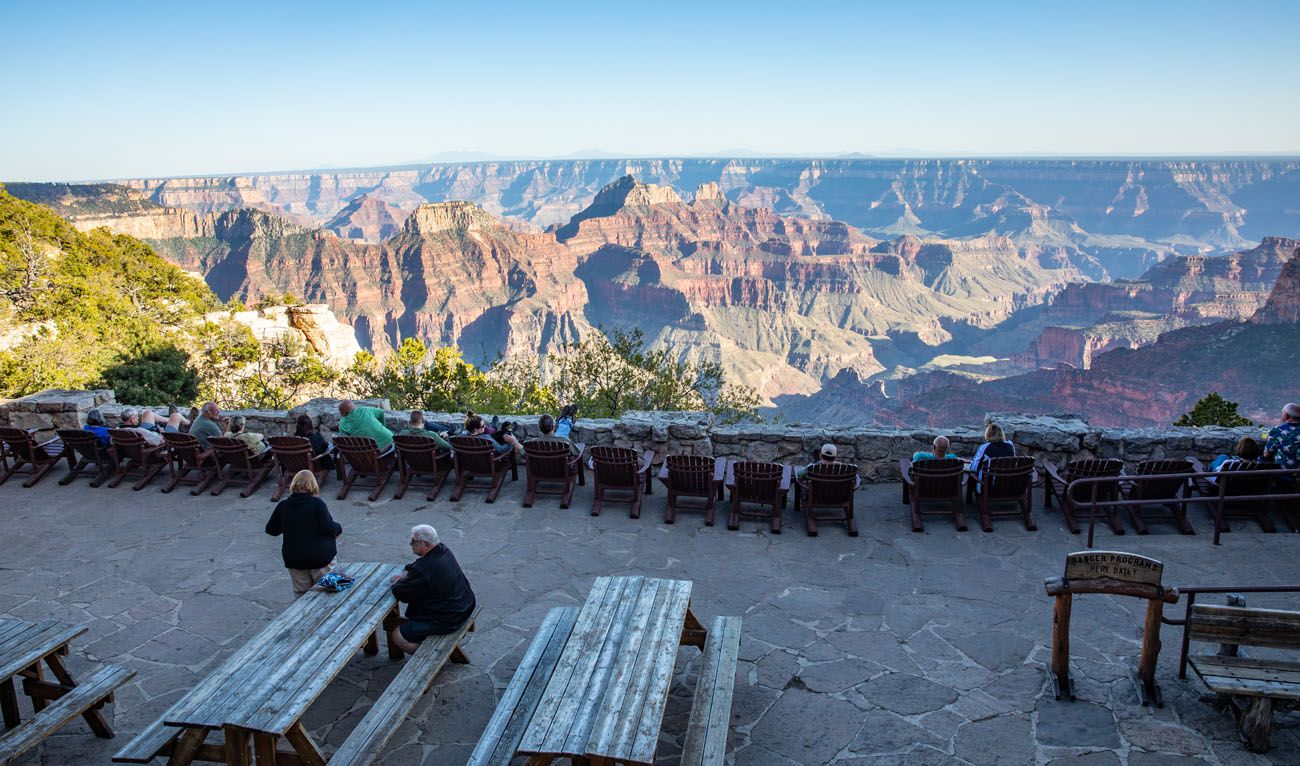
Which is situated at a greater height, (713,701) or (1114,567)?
(1114,567)

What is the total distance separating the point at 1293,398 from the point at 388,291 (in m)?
129

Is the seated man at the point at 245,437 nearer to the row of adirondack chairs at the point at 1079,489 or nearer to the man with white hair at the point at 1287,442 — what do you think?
the row of adirondack chairs at the point at 1079,489

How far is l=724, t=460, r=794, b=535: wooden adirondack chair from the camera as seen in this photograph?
9234 mm

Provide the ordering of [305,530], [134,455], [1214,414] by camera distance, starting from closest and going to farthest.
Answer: [305,530]
[134,455]
[1214,414]

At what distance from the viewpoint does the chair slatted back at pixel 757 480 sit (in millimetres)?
9242

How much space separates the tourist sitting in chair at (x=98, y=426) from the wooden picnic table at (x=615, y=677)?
8.94 metres

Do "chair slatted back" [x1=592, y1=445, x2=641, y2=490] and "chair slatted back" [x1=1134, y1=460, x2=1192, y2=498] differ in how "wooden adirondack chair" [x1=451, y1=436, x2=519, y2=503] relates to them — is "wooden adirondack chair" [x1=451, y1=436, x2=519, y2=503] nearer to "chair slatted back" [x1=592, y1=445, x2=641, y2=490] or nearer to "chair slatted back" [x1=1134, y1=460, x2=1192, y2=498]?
"chair slatted back" [x1=592, y1=445, x2=641, y2=490]

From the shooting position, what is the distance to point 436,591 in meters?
5.82

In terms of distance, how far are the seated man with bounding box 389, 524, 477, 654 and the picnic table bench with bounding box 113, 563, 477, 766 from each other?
0.14 m

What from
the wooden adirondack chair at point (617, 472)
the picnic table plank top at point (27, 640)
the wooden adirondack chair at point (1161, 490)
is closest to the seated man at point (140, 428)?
the picnic table plank top at point (27, 640)

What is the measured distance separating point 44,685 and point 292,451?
198 inches

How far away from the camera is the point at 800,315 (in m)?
171

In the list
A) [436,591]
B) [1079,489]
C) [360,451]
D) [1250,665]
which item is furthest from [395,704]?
[1079,489]

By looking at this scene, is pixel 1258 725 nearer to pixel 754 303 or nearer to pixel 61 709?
pixel 61 709
